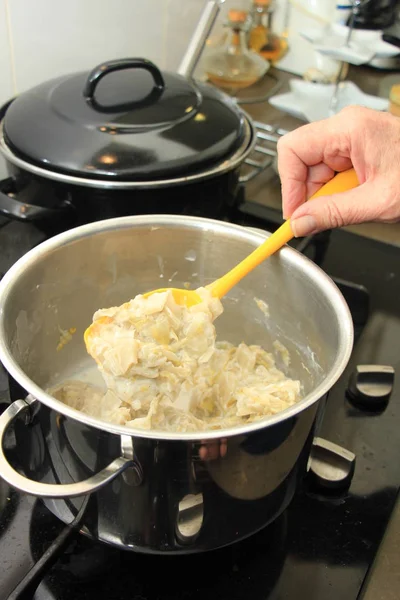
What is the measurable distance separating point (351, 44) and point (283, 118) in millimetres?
339

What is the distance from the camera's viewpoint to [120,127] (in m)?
0.71

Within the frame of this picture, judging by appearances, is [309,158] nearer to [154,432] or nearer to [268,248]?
[268,248]

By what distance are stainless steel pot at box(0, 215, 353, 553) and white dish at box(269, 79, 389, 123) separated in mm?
655

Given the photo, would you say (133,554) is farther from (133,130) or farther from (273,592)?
(133,130)

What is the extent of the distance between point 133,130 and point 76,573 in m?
0.48

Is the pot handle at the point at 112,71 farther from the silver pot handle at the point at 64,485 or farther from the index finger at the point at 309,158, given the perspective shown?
the silver pot handle at the point at 64,485

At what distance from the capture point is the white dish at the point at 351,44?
1.24 m

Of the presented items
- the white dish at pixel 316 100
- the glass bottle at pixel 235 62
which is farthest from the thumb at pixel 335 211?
the glass bottle at pixel 235 62

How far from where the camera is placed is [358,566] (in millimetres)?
547

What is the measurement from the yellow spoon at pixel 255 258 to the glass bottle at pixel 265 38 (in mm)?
956

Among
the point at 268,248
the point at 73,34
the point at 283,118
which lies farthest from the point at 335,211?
the point at 283,118

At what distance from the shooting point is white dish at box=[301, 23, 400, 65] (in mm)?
1244

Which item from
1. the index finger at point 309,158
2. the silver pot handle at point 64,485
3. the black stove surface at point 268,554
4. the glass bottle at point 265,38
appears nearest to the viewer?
the silver pot handle at point 64,485

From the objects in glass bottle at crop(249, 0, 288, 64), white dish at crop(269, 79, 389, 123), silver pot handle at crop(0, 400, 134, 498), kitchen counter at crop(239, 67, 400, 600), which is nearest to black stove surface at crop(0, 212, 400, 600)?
kitchen counter at crop(239, 67, 400, 600)
